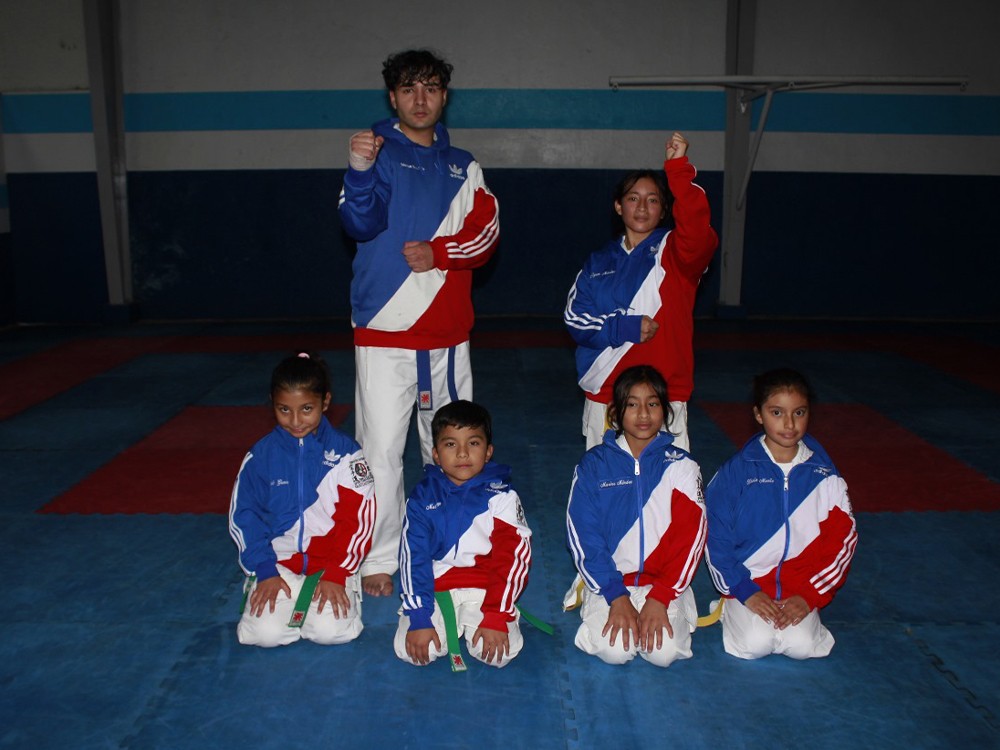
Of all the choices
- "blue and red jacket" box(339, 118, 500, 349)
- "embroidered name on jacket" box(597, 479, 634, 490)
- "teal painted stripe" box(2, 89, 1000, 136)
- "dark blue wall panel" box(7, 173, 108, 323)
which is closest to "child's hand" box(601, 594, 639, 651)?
"embroidered name on jacket" box(597, 479, 634, 490)

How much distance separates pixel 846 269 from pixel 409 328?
854 centimetres

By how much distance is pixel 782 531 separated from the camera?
10.6 ft

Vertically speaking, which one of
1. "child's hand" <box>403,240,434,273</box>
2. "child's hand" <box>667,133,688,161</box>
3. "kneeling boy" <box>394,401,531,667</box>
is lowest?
"kneeling boy" <box>394,401,531,667</box>

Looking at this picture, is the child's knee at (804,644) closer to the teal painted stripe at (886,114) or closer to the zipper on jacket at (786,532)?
the zipper on jacket at (786,532)

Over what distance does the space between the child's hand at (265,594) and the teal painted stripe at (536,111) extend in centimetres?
800

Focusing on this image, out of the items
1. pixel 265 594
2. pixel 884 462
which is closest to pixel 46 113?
pixel 265 594

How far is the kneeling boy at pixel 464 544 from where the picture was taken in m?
3.11

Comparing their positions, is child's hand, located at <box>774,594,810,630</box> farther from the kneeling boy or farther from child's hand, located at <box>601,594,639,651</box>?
the kneeling boy

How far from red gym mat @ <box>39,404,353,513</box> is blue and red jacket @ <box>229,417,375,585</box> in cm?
132

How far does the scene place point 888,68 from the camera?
1038 centimetres

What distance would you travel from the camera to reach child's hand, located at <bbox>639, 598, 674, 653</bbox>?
3010 millimetres

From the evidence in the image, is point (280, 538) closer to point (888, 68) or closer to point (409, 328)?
point (409, 328)

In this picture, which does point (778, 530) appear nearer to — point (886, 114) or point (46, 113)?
point (886, 114)

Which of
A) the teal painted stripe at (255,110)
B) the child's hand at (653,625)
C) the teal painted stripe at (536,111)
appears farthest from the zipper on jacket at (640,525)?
the teal painted stripe at (255,110)
